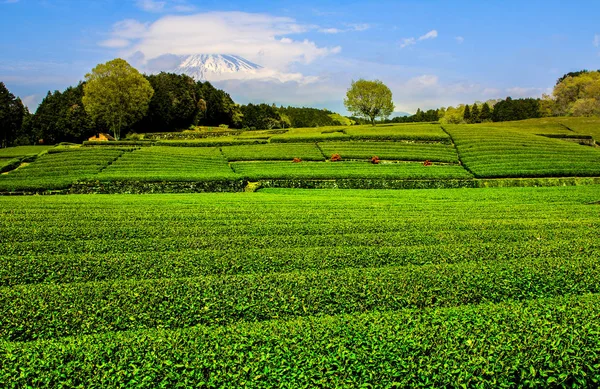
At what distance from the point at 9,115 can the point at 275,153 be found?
47923mm

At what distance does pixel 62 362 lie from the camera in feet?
21.4

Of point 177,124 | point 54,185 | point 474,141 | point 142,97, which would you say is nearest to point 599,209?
point 474,141

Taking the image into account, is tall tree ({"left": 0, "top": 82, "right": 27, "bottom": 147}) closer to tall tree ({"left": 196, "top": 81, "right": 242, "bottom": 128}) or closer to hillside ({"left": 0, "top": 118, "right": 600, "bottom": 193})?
hillside ({"left": 0, "top": 118, "right": 600, "bottom": 193})

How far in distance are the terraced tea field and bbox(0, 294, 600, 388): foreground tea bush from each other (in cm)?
2

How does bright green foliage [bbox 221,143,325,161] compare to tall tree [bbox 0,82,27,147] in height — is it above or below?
below

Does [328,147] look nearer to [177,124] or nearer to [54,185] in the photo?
[54,185]

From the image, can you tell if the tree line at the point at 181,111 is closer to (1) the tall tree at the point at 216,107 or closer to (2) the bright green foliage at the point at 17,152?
(1) the tall tree at the point at 216,107

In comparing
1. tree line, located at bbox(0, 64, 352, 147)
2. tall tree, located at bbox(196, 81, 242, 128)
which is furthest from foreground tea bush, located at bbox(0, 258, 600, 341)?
tall tree, located at bbox(196, 81, 242, 128)

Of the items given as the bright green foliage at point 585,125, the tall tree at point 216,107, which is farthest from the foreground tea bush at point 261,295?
the tall tree at point 216,107

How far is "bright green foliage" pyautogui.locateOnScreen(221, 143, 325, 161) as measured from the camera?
4294cm

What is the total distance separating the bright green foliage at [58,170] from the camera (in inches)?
1211

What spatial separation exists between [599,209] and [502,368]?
2012 cm

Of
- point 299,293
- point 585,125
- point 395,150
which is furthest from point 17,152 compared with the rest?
point 585,125

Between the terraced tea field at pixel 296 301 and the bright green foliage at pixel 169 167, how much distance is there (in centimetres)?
1438
